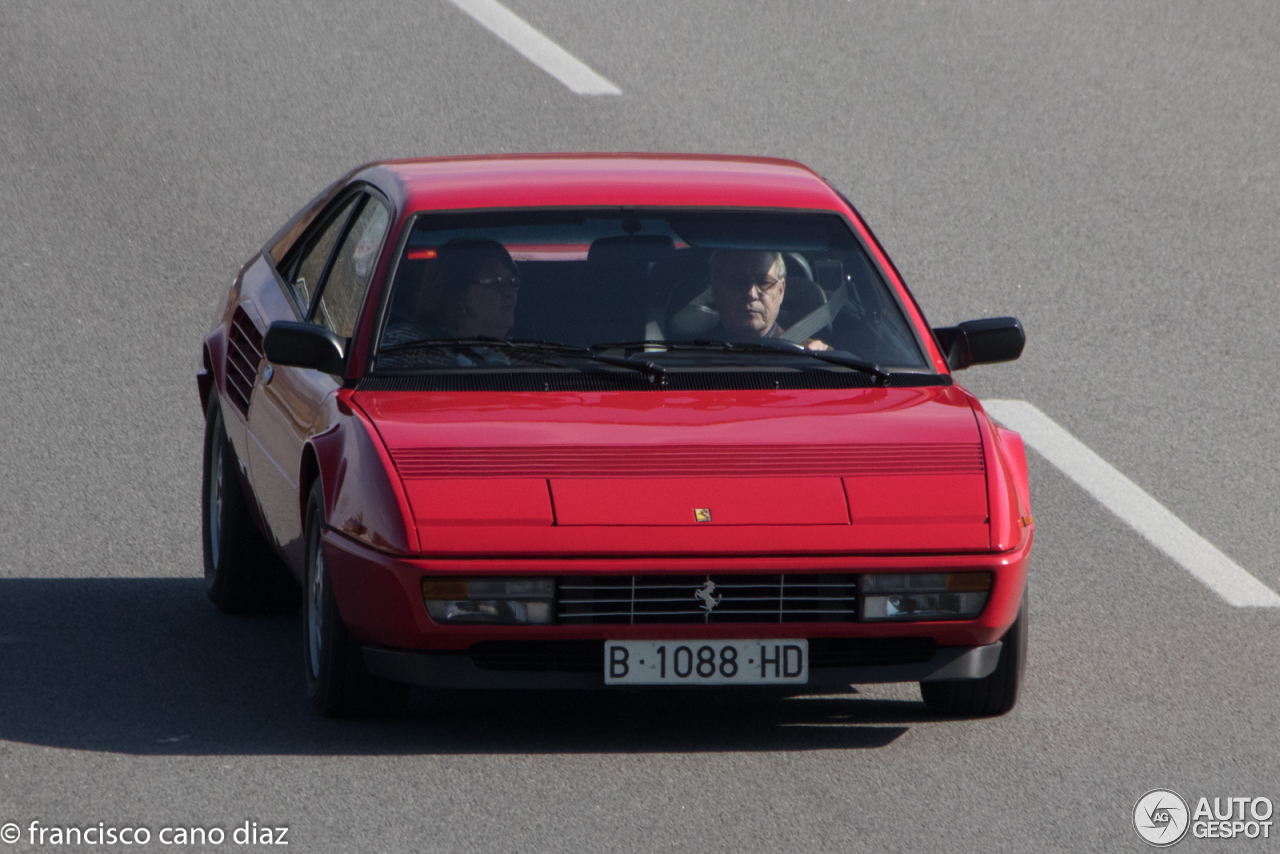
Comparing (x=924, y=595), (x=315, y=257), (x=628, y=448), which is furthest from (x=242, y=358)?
(x=924, y=595)

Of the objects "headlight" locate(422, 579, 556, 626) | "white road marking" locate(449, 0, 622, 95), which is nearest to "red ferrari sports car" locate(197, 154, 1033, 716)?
"headlight" locate(422, 579, 556, 626)

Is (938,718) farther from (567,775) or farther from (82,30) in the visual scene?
(82,30)

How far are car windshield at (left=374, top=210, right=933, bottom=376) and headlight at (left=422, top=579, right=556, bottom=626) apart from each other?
3.16ft

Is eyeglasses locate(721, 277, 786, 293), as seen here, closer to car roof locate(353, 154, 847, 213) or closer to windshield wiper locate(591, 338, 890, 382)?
windshield wiper locate(591, 338, 890, 382)

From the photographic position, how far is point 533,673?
5.55 m

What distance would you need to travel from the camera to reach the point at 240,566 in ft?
24.3

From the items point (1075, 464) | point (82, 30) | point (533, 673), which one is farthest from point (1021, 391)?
point (82, 30)

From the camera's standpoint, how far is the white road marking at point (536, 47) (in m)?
16.4

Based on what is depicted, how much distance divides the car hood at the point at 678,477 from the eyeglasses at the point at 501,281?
0.54 metres

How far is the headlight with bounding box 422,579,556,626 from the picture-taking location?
17.7 feet

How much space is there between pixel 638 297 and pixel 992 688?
162 centimetres

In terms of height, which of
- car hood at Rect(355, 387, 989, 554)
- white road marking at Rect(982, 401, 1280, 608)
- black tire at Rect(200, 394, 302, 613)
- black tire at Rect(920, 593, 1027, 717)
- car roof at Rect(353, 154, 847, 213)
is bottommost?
white road marking at Rect(982, 401, 1280, 608)

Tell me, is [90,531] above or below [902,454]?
below

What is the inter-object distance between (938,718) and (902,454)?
92 centimetres
